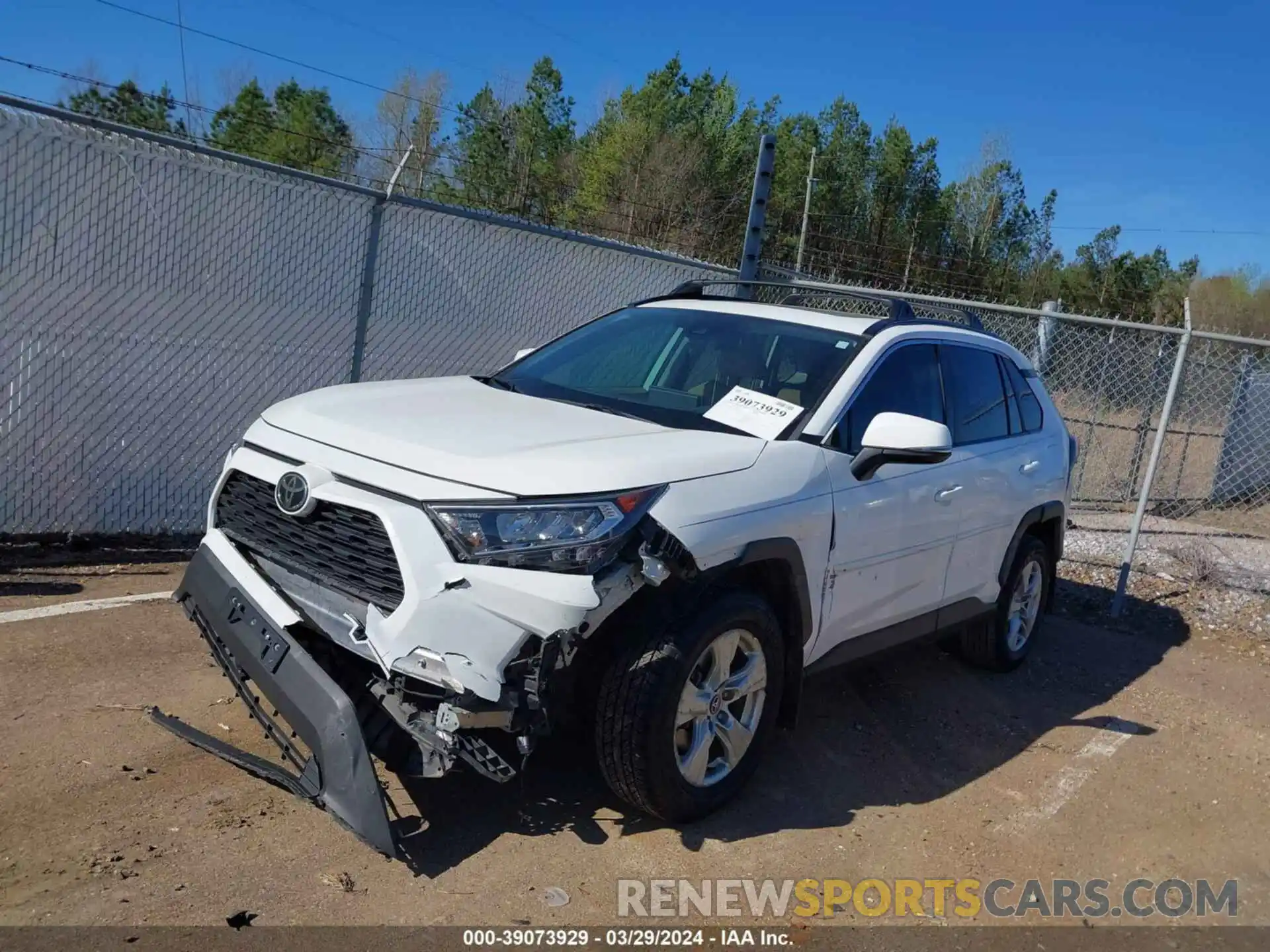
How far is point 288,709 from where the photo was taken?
9.91 feet

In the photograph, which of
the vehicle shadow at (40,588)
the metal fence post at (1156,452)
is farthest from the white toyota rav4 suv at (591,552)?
the metal fence post at (1156,452)

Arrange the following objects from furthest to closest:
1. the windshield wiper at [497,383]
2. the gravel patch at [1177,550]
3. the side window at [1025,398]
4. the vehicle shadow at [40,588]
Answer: the gravel patch at [1177,550]
the side window at [1025,398]
the vehicle shadow at [40,588]
the windshield wiper at [497,383]

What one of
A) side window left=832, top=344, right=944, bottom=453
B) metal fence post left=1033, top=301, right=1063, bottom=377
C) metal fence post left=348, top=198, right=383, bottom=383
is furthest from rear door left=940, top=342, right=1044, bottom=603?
metal fence post left=1033, top=301, right=1063, bottom=377

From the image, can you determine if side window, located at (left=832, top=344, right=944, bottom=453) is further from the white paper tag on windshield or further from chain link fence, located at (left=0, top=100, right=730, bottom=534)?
chain link fence, located at (left=0, top=100, right=730, bottom=534)

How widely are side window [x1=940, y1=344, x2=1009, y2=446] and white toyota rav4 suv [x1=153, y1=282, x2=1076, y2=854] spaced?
0.18 meters

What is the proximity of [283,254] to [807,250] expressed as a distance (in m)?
22.0

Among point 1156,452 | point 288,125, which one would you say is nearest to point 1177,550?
point 1156,452

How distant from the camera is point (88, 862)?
2.96m

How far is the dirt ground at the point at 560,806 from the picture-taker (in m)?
2.98

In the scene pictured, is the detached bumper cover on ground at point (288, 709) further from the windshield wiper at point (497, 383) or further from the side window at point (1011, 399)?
the side window at point (1011, 399)

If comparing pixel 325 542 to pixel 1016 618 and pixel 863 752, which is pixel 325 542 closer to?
pixel 863 752

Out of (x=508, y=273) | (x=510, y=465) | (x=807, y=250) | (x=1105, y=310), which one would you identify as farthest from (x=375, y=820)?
(x=1105, y=310)

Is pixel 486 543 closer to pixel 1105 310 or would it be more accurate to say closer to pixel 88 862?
pixel 88 862

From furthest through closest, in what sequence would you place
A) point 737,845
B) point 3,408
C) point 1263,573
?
point 1263,573, point 3,408, point 737,845
